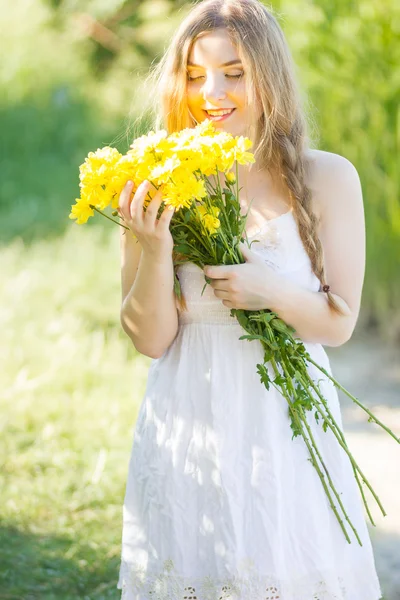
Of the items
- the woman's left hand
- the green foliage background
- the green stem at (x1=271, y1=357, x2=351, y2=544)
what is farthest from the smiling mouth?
the green foliage background

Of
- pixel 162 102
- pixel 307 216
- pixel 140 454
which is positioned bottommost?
pixel 140 454

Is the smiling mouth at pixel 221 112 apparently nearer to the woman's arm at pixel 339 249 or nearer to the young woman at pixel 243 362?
the young woman at pixel 243 362

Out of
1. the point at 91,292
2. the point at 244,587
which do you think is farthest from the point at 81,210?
the point at 91,292

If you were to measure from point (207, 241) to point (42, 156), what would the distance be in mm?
10251

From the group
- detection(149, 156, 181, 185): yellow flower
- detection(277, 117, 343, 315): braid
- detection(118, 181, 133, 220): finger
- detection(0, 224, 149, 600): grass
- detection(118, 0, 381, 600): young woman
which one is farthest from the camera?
detection(0, 224, 149, 600): grass

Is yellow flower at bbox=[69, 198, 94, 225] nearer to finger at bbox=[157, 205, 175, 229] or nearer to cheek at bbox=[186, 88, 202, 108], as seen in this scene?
finger at bbox=[157, 205, 175, 229]

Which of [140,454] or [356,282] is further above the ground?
[356,282]

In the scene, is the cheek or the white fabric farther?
the cheek

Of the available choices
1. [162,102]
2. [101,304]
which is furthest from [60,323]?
[162,102]

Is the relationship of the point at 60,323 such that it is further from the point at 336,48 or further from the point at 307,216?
the point at 307,216

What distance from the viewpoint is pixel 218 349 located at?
2.15 meters

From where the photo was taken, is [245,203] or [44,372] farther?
[44,372]

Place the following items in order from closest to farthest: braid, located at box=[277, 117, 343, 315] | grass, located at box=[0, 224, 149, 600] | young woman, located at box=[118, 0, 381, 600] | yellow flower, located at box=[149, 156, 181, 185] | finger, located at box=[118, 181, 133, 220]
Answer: yellow flower, located at box=[149, 156, 181, 185] → finger, located at box=[118, 181, 133, 220] → young woman, located at box=[118, 0, 381, 600] → braid, located at box=[277, 117, 343, 315] → grass, located at box=[0, 224, 149, 600]

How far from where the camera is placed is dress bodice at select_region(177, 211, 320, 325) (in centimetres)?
217
